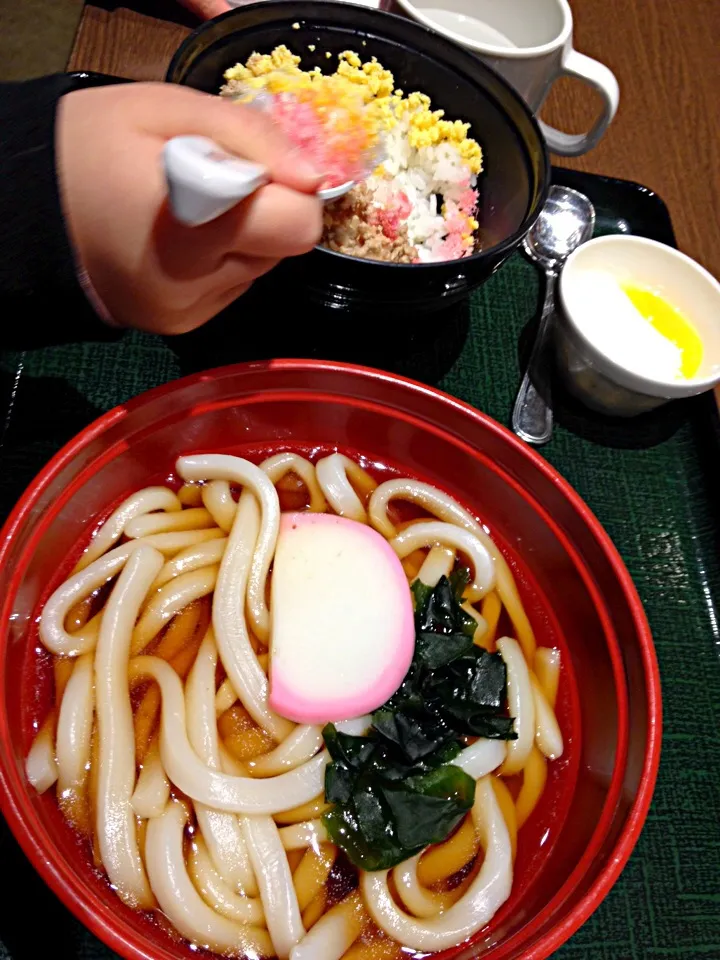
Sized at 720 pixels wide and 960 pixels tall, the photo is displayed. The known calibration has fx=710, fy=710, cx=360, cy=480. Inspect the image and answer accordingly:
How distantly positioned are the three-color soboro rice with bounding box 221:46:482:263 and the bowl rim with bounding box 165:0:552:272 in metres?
0.07

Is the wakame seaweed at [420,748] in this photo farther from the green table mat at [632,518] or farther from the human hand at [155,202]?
the human hand at [155,202]

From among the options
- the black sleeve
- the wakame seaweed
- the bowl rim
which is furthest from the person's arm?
the wakame seaweed

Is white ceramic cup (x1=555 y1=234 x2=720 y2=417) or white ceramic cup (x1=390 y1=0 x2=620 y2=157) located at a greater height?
white ceramic cup (x1=390 y1=0 x2=620 y2=157)

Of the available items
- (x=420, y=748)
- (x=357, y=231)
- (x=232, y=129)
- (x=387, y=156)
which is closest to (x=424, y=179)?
(x=387, y=156)

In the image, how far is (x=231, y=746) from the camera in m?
0.93

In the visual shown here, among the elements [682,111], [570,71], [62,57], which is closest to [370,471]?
[570,71]

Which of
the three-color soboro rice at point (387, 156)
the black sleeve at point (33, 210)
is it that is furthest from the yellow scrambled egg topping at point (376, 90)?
the black sleeve at point (33, 210)

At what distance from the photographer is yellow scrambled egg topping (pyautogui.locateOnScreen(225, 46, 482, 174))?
112cm

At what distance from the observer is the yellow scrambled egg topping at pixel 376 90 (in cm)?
112

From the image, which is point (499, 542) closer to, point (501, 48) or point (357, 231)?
point (357, 231)

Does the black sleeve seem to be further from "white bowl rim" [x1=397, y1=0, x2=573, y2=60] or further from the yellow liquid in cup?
the yellow liquid in cup

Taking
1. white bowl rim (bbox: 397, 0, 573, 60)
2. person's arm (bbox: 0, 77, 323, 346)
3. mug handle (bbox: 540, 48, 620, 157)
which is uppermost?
person's arm (bbox: 0, 77, 323, 346)

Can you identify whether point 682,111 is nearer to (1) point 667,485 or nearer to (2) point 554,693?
(1) point 667,485

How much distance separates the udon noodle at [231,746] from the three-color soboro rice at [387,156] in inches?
15.0
